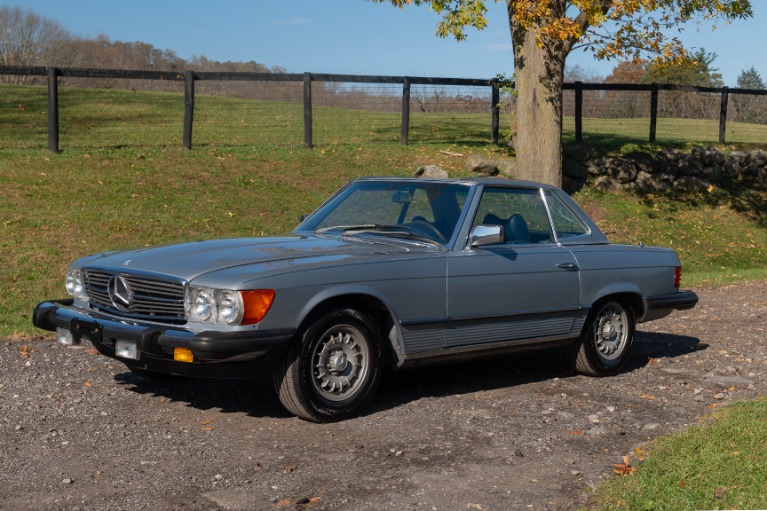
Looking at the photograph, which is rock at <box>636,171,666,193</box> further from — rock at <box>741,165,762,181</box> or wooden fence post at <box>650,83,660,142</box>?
wooden fence post at <box>650,83,660,142</box>

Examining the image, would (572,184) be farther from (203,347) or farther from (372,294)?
(203,347)

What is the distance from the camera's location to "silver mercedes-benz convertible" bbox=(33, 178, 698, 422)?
626cm

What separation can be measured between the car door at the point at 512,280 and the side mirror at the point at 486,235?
0.07 m

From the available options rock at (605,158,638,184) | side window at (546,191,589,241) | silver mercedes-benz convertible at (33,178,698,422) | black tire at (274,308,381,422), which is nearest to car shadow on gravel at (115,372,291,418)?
silver mercedes-benz convertible at (33,178,698,422)

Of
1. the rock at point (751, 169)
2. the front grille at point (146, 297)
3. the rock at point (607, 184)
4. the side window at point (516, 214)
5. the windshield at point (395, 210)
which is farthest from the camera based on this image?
the rock at point (751, 169)

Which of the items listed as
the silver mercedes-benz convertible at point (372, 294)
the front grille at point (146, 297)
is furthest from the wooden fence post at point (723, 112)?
the front grille at point (146, 297)

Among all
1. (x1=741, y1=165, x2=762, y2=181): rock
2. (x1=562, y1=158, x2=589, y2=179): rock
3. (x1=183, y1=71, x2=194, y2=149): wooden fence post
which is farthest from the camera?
(x1=741, y1=165, x2=762, y2=181): rock

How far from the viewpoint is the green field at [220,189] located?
1333 cm

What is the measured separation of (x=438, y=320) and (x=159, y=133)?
53.7 feet

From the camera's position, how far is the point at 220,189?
54.7ft

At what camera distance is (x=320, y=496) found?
5.18 metres

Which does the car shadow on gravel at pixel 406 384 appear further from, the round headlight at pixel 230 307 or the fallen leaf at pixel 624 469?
the fallen leaf at pixel 624 469

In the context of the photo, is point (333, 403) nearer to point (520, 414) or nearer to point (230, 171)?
point (520, 414)

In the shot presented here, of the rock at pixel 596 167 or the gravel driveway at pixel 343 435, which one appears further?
the rock at pixel 596 167
